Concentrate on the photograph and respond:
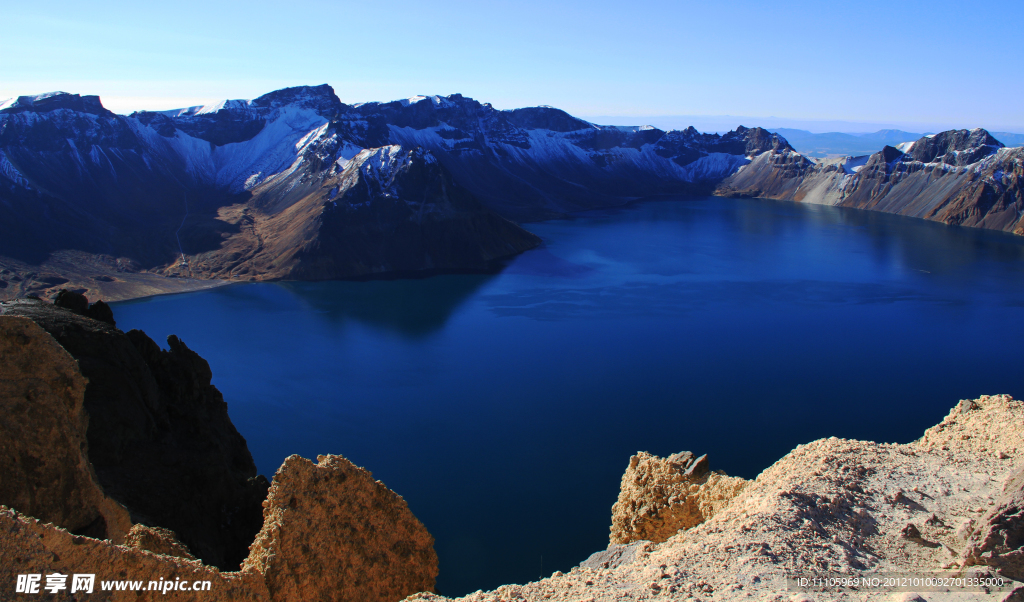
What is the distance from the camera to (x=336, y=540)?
1104cm

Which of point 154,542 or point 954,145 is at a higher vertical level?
point 954,145

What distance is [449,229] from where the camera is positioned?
84938mm

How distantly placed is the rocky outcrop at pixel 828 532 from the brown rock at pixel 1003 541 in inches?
4.6

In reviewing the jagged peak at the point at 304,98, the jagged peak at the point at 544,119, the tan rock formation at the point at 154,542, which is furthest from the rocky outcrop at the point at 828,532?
the jagged peak at the point at 544,119

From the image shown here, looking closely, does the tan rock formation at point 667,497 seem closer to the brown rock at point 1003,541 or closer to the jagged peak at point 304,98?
the brown rock at point 1003,541

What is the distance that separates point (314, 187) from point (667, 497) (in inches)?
3510

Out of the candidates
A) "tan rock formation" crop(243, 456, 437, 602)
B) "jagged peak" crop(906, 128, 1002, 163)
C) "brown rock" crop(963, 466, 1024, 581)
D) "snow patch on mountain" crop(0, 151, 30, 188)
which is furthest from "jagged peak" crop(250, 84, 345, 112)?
"brown rock" crop(963, 466, 1024, 581)

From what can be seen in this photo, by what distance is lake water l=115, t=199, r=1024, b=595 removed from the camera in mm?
27344

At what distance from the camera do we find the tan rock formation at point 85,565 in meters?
6.66

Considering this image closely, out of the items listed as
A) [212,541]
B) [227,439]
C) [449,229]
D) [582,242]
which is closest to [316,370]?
[227,439]

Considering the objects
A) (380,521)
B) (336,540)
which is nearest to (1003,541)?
(380,521)

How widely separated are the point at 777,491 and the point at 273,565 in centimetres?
1015

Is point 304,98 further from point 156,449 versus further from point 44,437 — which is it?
point 44,437

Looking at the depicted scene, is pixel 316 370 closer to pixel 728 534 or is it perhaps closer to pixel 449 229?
pixel 728 534
